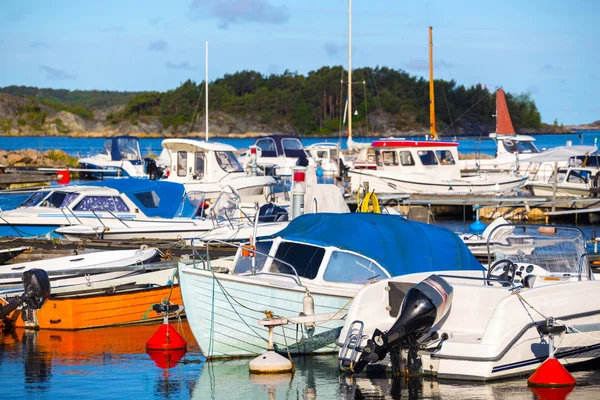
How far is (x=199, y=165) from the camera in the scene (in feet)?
101

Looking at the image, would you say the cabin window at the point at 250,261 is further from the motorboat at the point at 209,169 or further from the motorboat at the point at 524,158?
the motorboat at the point at 524,158

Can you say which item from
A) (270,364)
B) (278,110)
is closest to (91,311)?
(270,364)

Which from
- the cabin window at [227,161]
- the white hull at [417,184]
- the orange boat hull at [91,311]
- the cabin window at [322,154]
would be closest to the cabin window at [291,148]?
the cabin window at [322,154]

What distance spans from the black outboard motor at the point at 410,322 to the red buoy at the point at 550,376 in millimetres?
1431

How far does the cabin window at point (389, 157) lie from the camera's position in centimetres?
3669

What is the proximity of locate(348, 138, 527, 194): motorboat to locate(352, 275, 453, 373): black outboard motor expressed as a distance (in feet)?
77.8

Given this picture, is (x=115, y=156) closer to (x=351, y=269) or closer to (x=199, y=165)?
(x=199, y=165)

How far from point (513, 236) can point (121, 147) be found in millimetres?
38083

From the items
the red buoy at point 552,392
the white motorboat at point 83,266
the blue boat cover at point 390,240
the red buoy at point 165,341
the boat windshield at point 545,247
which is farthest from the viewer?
the white motorboat at point 83,266

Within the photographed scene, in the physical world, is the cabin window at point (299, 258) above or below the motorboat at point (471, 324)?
above

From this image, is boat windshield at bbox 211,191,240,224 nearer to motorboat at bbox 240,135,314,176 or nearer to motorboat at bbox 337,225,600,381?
motorboat at bbox 337,225,600,381

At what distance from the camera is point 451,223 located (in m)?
34.5

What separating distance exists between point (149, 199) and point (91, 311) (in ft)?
26.8

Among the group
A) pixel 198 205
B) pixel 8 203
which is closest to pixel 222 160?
pixel 198 205
